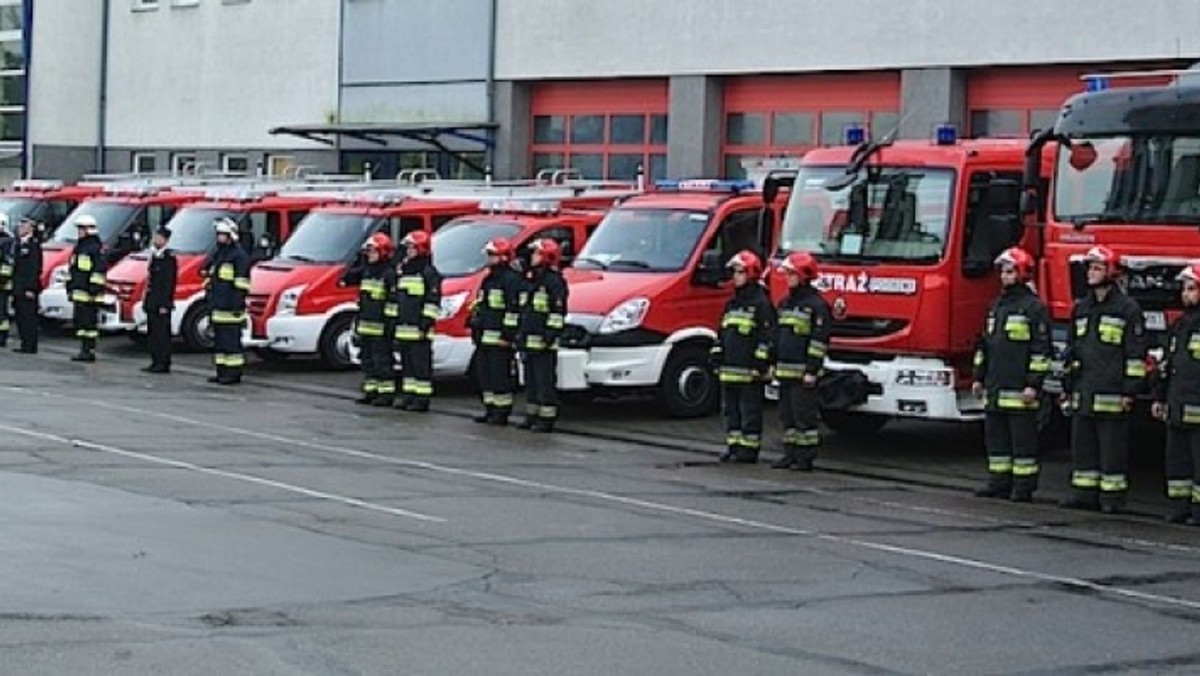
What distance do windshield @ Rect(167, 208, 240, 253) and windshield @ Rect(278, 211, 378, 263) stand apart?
6.65 ft

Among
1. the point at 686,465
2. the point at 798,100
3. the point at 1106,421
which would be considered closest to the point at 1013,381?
the point at 1106,421

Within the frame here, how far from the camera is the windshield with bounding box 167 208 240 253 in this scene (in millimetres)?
27703

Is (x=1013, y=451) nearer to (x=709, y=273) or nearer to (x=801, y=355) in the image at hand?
(x=801, y=355)

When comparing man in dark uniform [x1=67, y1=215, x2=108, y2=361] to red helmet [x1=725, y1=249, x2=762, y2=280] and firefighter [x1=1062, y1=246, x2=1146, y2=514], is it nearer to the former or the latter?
→ red helmet [x1=725, y1=249, x2=762, y2=280]

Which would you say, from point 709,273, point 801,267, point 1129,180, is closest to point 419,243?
point 709,273

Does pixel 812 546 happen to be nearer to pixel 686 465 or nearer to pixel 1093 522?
pixel 1093 522

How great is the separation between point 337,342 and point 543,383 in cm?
558

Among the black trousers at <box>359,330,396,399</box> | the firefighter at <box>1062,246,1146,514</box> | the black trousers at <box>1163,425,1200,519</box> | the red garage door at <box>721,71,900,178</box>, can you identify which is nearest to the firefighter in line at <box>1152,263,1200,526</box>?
the black trousers at <box>1163,425,1200,519</box>

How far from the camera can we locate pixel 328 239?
25.5m

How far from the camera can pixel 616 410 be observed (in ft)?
72.3

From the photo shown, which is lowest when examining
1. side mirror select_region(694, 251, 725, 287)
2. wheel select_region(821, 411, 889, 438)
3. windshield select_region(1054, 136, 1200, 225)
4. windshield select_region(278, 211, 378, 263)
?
wheel select_region(821, 411, 889, 438)

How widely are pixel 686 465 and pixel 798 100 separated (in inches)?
559

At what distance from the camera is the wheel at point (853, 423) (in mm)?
20016

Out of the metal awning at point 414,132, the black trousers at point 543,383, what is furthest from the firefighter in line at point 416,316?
the metal awning at point 414,132
